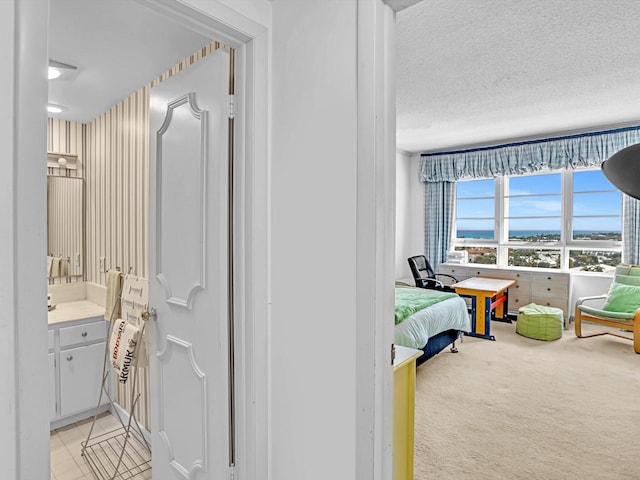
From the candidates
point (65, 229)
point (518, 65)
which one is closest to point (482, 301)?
point (518, 65)

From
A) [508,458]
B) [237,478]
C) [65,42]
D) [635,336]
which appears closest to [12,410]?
[237,478]

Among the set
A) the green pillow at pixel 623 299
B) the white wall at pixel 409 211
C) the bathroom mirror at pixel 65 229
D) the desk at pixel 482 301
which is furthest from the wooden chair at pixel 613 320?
the bathroom mirror at pixel 65 229

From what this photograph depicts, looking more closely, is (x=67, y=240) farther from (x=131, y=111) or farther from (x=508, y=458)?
(x=508, y=458)

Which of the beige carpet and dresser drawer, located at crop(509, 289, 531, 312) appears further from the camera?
dresser drawer, located at crop(509, 289, 531, 312)

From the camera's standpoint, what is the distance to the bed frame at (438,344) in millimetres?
3486

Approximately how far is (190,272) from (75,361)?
1763 millimetres

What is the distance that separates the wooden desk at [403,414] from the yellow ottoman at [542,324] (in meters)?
3.50

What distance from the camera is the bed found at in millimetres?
3082

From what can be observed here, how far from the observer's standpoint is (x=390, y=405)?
1.21 m

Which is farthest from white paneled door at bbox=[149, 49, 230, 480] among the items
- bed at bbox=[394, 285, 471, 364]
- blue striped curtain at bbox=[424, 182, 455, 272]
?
blue striped curtain at bbox=[424, 182, 455, 272]

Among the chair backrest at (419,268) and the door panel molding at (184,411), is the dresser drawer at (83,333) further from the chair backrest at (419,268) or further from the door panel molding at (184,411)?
the chair backrest at (419,268)

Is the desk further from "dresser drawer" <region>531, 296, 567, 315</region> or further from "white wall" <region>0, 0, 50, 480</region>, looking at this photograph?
"white wall" <region>0, 0, 50, 480</region>

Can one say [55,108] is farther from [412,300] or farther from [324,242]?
[412,300]

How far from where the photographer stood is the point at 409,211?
659 cm
